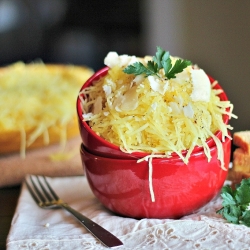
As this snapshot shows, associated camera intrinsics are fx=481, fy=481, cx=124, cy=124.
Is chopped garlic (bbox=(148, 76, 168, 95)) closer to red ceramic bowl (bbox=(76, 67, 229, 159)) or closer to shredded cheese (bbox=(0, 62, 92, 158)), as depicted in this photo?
red ceramic bowl (bbox=(76, 67, 229, 159))

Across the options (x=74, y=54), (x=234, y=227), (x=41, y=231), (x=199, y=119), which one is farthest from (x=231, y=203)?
(x=74, y=54)

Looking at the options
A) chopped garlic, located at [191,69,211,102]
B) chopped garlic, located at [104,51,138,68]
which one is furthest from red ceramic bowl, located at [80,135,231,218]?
chopped garlic, located at [104,51,138,68]

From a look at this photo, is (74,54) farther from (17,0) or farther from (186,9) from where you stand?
(186,9)

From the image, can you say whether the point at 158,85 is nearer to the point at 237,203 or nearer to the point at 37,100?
the point at 237,203

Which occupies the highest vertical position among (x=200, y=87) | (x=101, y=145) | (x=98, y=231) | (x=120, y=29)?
(x=200, y=87)

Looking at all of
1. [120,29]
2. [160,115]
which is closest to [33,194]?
[160,115]

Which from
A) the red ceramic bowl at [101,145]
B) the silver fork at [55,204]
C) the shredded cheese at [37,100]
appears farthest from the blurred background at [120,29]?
the red ceramic bowl at [101,145]

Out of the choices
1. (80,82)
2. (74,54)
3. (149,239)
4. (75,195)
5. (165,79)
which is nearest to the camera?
(149,239)
